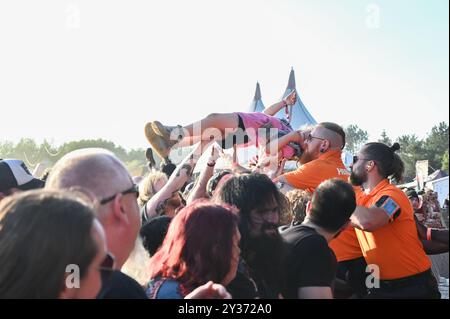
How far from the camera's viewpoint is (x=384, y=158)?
11.3 feet

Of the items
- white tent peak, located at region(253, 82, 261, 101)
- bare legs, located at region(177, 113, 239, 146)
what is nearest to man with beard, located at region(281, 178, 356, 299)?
bare legs, located at region(177, 113, 239, 146)

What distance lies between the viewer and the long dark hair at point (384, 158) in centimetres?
342

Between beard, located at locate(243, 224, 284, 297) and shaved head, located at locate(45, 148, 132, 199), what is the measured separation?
0.75 m

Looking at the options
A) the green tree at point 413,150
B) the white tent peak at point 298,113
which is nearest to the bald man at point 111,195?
the white tent peak at point 298,113

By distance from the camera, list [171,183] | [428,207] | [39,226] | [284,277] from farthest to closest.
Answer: [428,207], [171,183], [284,277], [39,226]

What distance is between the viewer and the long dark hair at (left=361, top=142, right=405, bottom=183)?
11.2ft

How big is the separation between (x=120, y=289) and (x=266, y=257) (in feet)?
2.76

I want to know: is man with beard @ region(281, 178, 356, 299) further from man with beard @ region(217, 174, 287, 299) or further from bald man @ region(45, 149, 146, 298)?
bald man @ region(45, 149, 146, 298)

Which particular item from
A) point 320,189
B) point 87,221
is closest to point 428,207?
point 320,189

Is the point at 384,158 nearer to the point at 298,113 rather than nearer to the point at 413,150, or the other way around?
the point at 298,113

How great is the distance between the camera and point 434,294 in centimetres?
316
